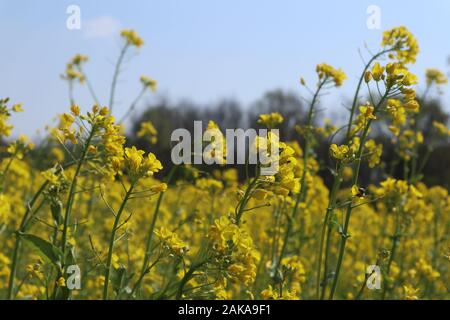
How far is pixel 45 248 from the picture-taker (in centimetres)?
256

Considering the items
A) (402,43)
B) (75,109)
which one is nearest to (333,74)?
→ (402,43)

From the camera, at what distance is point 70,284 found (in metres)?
2.60

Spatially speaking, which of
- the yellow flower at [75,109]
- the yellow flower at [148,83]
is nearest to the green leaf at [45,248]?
the yellow flower at [75,109]

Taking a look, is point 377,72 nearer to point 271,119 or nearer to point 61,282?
point 271,119

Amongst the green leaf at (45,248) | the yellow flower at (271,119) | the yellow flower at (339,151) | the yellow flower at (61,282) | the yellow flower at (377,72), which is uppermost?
the yellow flower at (377,72)

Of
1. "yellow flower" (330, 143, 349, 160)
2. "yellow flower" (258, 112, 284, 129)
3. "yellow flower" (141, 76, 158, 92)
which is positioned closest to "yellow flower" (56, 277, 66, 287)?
"yellow flower" (330, 143, 349, 160)

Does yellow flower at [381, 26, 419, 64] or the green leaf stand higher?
yellow flower at [381, 26, 419, 64]

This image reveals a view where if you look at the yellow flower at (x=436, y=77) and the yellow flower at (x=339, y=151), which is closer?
the yellow flower at (x=339, y=151)

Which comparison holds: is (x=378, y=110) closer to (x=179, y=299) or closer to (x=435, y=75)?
(x=179, y=299)

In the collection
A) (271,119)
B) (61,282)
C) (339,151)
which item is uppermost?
(271,119)

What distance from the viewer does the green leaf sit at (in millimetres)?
2535

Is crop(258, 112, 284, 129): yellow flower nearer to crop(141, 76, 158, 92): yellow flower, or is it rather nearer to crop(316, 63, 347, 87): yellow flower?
crop(316, 63, 347, 87): yellow flower

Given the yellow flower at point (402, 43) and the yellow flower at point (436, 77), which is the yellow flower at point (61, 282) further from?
the yellow flower at point (436, 77)

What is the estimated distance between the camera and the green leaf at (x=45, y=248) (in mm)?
2535
